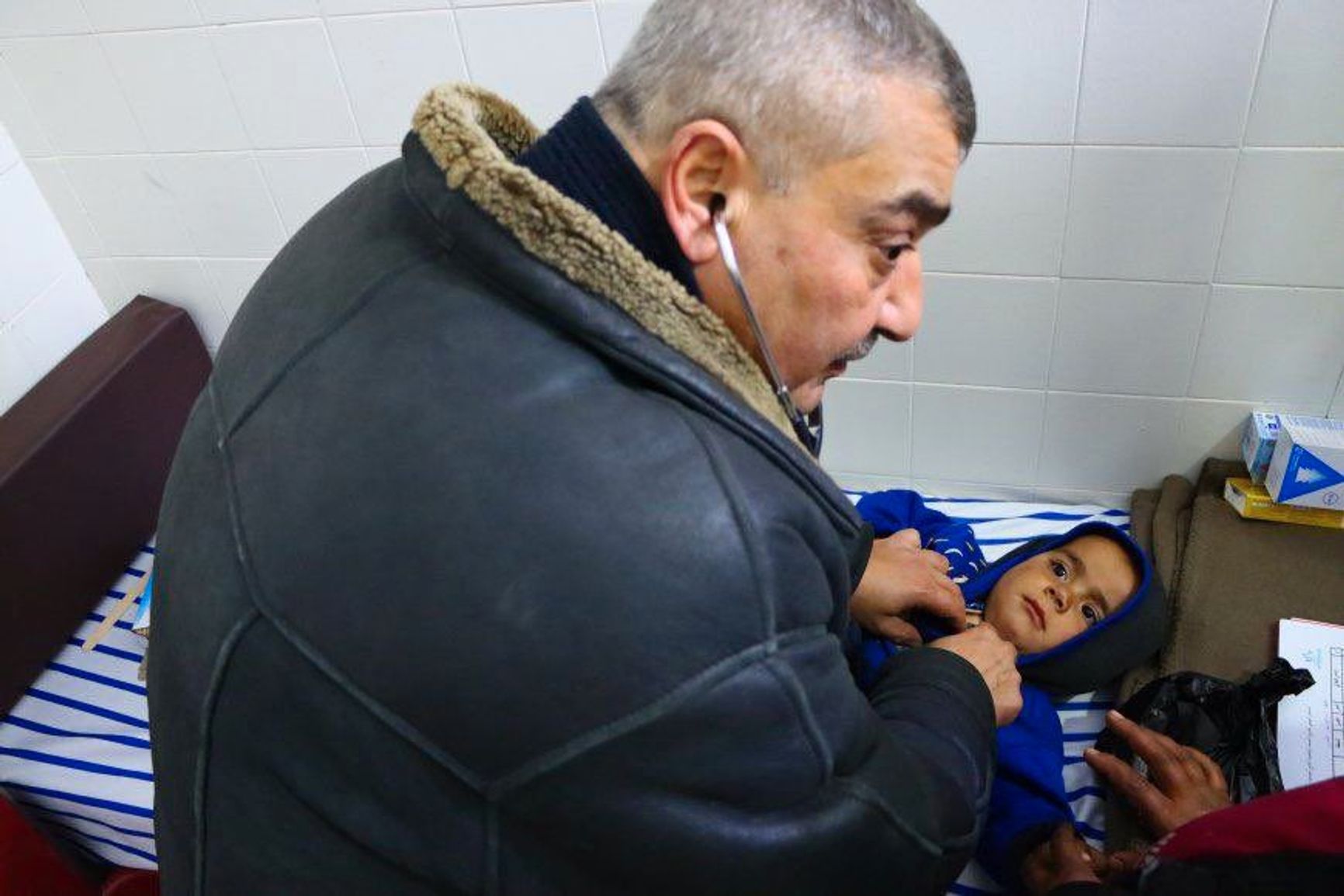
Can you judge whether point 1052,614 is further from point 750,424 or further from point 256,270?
point 256,270

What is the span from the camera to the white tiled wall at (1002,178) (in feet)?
4.24

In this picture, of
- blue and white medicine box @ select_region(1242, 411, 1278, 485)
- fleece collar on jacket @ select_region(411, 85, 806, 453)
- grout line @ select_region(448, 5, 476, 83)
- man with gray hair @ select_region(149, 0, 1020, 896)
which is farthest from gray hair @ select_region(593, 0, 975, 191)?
blue and white medicine box @ select_region(1242, 411, 1278, 485)

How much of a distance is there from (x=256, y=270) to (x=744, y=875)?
166cm

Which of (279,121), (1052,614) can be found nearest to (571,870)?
(1052,614)

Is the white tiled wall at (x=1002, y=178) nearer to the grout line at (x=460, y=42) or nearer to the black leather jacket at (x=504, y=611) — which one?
the grout line at (x=460, y=42)

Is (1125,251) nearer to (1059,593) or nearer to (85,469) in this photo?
(1059,593)

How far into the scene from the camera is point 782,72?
70 centimetres

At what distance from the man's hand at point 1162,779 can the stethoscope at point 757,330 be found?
0.66 metres

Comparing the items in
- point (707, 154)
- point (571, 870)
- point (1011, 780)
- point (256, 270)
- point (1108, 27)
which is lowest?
point (1011, 780)

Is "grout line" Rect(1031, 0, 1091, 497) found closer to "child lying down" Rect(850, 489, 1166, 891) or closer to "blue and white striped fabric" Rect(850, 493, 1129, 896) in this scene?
"blue and white striped fabric" Rect(850, 493, 1129, 896)

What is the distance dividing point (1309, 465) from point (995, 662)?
27.0 inches

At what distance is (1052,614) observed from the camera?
140 cm

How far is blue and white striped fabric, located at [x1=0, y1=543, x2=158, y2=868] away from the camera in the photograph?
147 cm

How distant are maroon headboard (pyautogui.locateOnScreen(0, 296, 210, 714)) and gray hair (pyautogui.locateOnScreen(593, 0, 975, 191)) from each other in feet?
4.68
